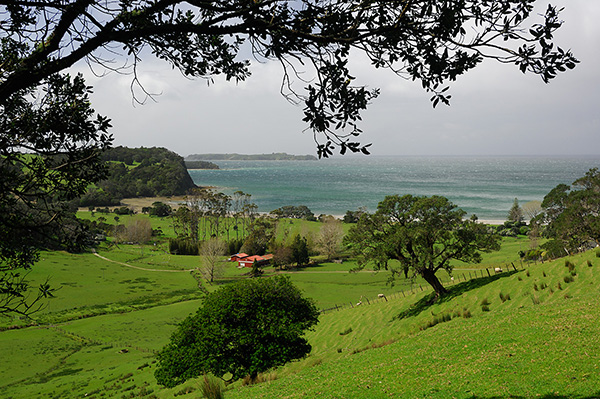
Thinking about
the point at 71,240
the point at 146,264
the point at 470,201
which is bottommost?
the point at 146,264

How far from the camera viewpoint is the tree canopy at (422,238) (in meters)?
23.6

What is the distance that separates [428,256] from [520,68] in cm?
2059

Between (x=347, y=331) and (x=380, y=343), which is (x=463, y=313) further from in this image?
(x=347, y=331)

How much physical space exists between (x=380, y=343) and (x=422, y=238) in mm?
9131

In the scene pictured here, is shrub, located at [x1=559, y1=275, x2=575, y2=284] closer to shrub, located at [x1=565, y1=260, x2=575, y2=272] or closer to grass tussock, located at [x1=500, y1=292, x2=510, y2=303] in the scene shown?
shrub, located at [x1=565, y1=260, x2=575, y2=272]

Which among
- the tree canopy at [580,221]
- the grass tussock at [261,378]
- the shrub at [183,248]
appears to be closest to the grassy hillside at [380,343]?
the grass tussock at [261,378]

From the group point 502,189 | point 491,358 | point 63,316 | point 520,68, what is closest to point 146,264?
point 63,316

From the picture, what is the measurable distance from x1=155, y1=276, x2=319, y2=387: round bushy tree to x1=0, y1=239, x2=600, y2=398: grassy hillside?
39.9 inches

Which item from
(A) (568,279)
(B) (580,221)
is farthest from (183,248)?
(A) (568,279)

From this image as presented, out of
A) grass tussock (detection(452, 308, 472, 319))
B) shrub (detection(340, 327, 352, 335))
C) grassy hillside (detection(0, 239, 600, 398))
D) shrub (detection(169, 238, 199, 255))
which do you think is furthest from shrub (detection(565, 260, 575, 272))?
shrub (detection(169, 238, 199, 255))

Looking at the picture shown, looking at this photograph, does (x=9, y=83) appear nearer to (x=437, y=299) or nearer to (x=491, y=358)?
(x=491, y=358)

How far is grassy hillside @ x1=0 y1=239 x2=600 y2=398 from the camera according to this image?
877 centimetres

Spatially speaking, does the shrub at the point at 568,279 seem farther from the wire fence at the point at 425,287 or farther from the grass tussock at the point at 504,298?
the wire fence at the point at 425,287

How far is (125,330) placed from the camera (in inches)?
1512
